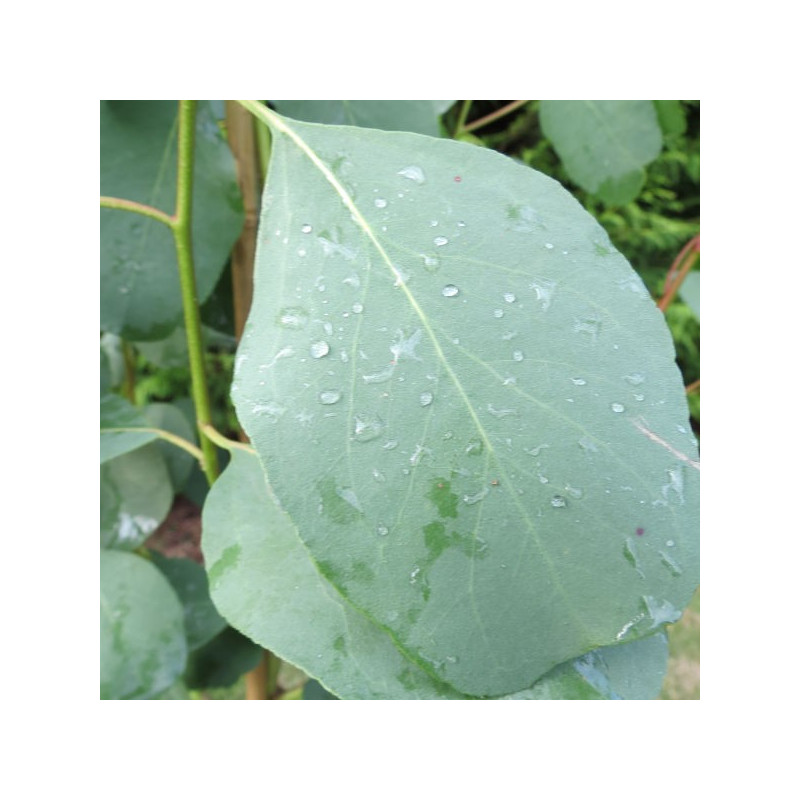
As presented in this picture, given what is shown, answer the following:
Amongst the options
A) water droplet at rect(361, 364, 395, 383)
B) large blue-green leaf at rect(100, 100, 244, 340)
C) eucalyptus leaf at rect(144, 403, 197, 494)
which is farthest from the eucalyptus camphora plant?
eucalyptus leaf at rect(144, 403, 197, 494)

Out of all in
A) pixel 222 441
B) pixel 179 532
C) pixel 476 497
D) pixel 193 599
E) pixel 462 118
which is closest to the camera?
pixel 476 497

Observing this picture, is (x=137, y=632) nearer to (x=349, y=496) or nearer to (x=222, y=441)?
(x=222, y=441)

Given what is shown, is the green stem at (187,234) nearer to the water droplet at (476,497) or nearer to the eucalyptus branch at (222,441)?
the eucalyptus branch at (222,441)

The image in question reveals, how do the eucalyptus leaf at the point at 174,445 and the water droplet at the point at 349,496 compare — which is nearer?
the water droplet at the point at 349,496

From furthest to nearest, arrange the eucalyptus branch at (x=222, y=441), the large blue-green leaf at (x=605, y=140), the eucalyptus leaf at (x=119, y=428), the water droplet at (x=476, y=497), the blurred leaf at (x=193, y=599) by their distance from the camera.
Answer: the large blue-green leaf at (x=605, y=140) → the blurred leaf at (x=193, y=599) → the eucalyptus leaf at (x=119, y=428) → the eucalyptus branch at (x=222, y=441) → the water droplet at (x=476, y=497)

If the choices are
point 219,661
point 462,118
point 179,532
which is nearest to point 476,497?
point 219,661

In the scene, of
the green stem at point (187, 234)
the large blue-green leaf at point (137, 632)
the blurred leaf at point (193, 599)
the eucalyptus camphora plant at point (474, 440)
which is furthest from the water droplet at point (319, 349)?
the blurred leaf at point (193, 599)

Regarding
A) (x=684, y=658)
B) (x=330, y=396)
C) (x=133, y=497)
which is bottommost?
(x=684, y=658)

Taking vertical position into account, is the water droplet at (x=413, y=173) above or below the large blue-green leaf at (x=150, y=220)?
above
